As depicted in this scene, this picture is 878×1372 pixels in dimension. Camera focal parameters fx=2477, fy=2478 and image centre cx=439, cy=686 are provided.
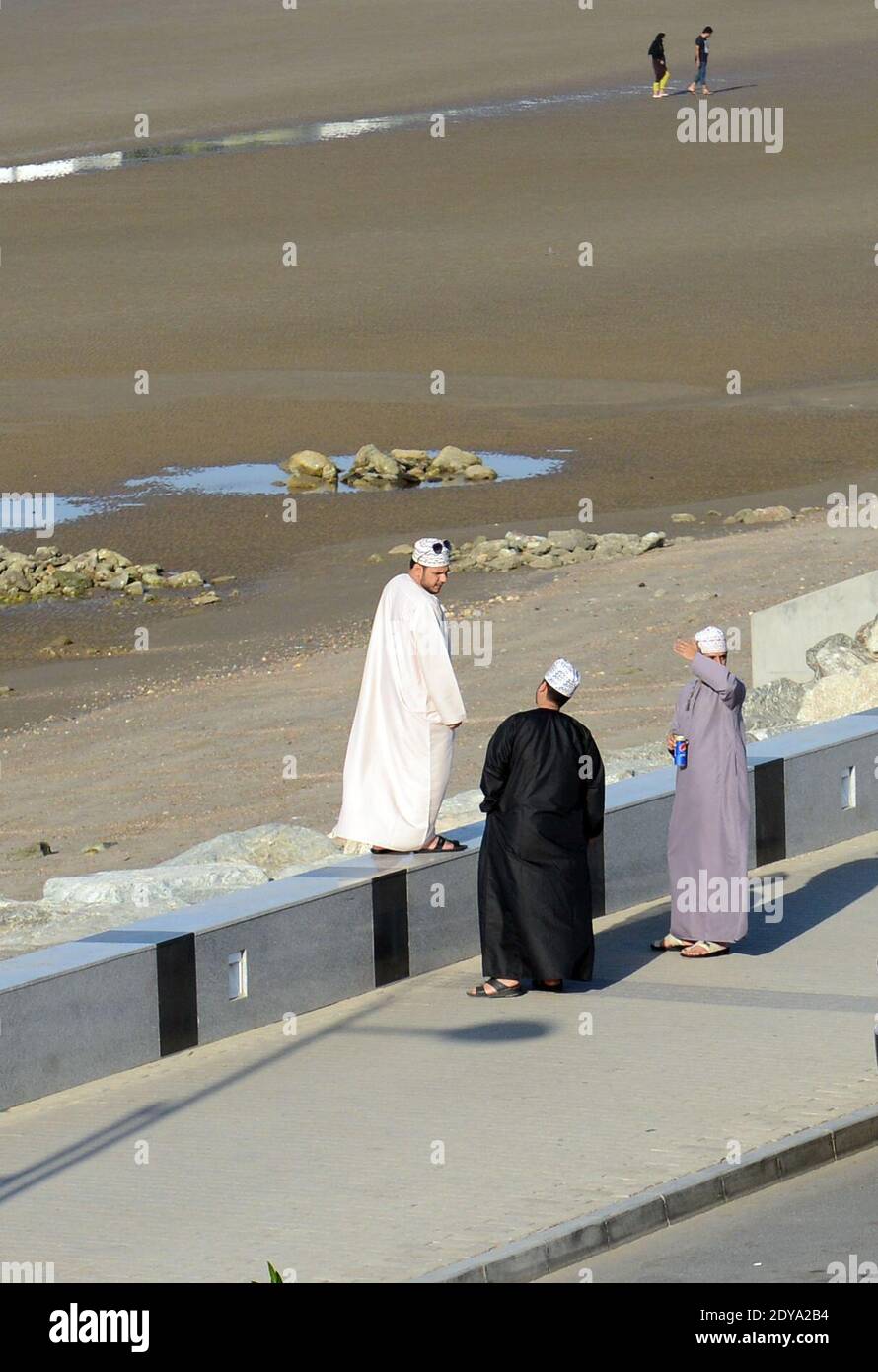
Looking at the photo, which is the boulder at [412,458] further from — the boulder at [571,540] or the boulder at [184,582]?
the boulder at [184,582]

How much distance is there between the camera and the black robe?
10.5m

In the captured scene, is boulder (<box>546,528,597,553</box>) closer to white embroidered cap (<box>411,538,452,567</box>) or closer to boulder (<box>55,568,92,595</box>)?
boulder (<box>55,568,92,595</box>)

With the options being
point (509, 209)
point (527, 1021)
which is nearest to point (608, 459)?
point (509, 209)

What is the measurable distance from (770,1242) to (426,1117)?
1565 mm

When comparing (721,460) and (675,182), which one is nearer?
(721,460)

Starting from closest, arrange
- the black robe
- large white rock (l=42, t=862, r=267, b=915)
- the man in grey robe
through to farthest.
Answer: the black robe < the man in grey robe < large white rock (l=42, t=862, r=267, b=915)

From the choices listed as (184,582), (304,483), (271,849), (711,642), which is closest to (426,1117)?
(711,642)

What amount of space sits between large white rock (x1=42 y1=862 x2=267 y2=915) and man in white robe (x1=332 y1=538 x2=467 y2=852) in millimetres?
1154

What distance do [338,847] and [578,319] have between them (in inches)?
1078

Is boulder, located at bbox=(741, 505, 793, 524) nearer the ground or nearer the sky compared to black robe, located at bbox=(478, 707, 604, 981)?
nearer the sky

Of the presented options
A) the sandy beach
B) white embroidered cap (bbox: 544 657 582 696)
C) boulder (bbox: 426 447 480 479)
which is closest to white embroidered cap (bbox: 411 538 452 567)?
white embroidered cap (bbox: 544 657 582 696)

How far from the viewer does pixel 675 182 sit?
165 feet

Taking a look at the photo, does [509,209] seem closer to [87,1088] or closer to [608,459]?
[608,459]
